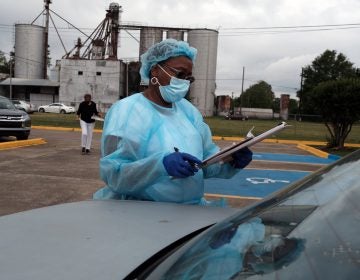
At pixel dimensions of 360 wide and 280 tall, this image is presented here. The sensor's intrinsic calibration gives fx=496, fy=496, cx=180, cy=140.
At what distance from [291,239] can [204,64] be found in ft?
205

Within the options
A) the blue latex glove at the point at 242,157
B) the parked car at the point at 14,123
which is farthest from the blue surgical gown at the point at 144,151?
the parked car at the point at 14,123

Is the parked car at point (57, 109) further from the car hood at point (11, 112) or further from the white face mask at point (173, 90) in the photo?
the white face mask at point (173, 90)

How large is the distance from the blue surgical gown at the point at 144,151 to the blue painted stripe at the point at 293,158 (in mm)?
11675

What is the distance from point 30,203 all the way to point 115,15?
195 ft

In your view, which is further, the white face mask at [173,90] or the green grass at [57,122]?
the green grass at [57,122]

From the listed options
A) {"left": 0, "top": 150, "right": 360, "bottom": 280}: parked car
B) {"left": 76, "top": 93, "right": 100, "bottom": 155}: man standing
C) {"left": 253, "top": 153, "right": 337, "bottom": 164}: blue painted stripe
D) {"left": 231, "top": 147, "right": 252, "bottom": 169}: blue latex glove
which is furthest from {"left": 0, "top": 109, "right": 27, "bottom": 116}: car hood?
{"left": 0, "top": 150, "right": 360, "bottom": 280}: parked car

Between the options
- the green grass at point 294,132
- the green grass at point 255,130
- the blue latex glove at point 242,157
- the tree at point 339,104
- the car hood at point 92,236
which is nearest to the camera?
the car hood at point 92,236

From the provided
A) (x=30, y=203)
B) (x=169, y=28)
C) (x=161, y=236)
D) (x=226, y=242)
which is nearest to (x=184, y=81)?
(x=161, y=236)

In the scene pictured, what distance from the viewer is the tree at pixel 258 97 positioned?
119 metres

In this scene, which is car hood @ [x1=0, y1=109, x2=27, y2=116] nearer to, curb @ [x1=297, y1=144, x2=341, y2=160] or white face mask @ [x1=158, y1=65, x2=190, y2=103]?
curb @ [x1=297, y1=144, x2=341, y2=160]

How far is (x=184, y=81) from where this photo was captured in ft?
8.90

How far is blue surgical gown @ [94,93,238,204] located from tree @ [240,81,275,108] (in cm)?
11527

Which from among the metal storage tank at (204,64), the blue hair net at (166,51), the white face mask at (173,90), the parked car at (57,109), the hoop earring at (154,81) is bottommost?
the parked car at (57,109)

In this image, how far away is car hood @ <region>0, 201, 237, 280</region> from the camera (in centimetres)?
143
